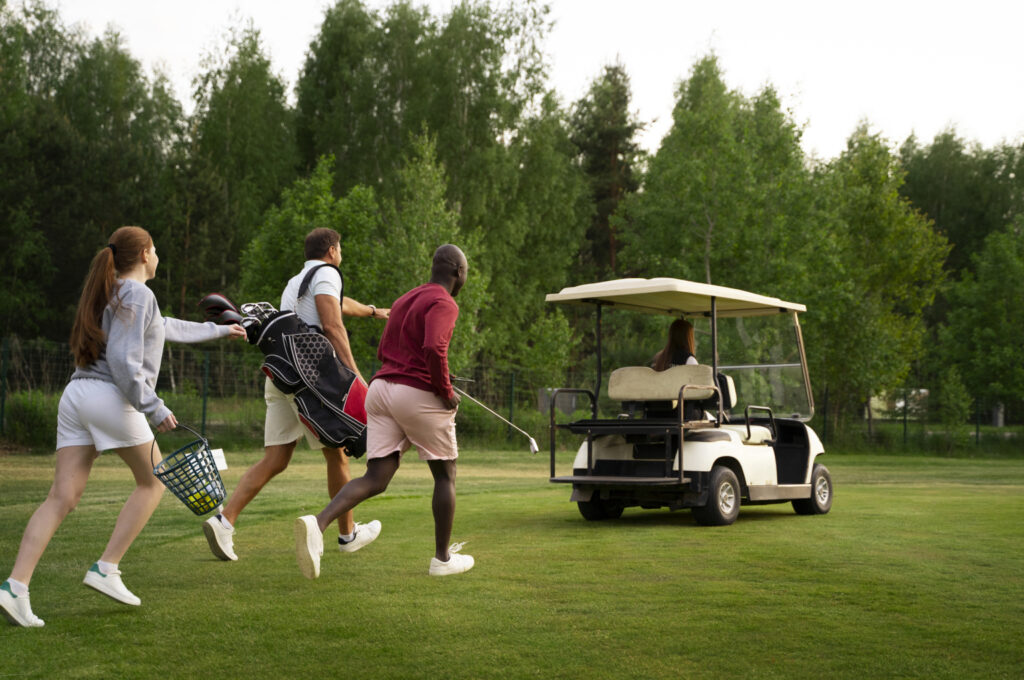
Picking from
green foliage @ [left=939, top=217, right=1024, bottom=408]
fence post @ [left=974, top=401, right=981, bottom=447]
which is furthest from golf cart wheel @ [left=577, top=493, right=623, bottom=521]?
green foliage @ [left=939, top=217, right=1024, bottom=408]

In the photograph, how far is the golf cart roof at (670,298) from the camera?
10.5 meters

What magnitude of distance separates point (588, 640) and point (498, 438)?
70.6ft

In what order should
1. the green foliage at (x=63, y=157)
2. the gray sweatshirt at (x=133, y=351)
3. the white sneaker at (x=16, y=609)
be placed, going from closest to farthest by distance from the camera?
the white sneaker at (x=16, y=609)
the gray sweatshirt at (x=133, y=351)
the green foliage at (x=63, y=157)

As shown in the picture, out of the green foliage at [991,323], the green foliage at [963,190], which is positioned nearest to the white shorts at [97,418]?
the green foliage at [991,323]

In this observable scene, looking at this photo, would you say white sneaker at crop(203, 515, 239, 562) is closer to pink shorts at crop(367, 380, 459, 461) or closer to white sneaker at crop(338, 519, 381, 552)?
white sneaker at crop(338, 519, 381, 552)

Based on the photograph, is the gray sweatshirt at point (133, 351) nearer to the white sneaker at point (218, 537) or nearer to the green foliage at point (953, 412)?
the white sneaker at point (218, 537)

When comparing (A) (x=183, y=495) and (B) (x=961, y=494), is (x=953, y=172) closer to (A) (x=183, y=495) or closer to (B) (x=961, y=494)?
(B) (x=961, y=494)

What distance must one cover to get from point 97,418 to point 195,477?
72 centimetres

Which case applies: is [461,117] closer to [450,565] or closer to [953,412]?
[953,412]

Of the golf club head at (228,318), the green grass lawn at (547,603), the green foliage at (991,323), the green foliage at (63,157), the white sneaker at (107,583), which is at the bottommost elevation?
the green grass lawn at (547,603)

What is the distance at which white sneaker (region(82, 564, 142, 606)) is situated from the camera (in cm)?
544

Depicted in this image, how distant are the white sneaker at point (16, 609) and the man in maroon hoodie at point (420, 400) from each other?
1.62m

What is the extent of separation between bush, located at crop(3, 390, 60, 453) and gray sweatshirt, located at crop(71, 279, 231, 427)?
1592 cm

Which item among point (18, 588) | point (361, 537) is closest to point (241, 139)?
point (361, 537)
